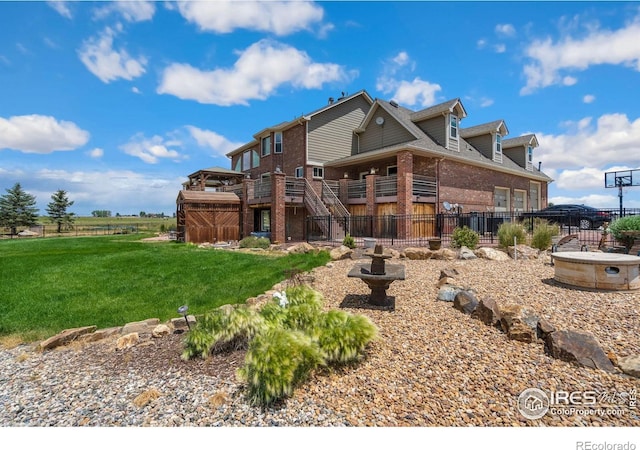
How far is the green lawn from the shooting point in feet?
18.7

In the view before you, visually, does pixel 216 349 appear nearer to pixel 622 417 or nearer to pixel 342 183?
pixel 622 417

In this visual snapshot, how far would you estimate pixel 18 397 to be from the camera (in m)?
3.29

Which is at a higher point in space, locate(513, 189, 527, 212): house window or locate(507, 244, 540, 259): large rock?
locate(513, 189, 527, 212): house window

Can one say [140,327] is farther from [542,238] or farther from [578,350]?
[542,238]

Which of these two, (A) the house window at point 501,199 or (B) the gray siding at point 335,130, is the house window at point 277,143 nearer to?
(B) the gray siding at point 335,130

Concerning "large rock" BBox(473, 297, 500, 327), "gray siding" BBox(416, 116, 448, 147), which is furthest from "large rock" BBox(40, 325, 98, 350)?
"gray siding" BBox(416, 116, 448, 147)

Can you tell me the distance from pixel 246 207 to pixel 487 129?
60.5 ft

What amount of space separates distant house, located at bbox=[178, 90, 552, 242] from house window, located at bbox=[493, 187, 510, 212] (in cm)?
8

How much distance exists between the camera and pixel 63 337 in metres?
4.66

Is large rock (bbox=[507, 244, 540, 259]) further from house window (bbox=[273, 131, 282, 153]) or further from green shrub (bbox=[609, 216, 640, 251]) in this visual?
house window (bbox=[273, 131, 282, 153])

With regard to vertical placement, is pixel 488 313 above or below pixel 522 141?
below

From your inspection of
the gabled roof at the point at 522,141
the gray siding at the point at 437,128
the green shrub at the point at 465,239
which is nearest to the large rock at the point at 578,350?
the green shrub at the point at 465,239

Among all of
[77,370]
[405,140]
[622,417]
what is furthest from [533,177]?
[77,370]

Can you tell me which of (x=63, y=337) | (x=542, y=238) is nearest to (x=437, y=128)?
(x=542, y=238)
